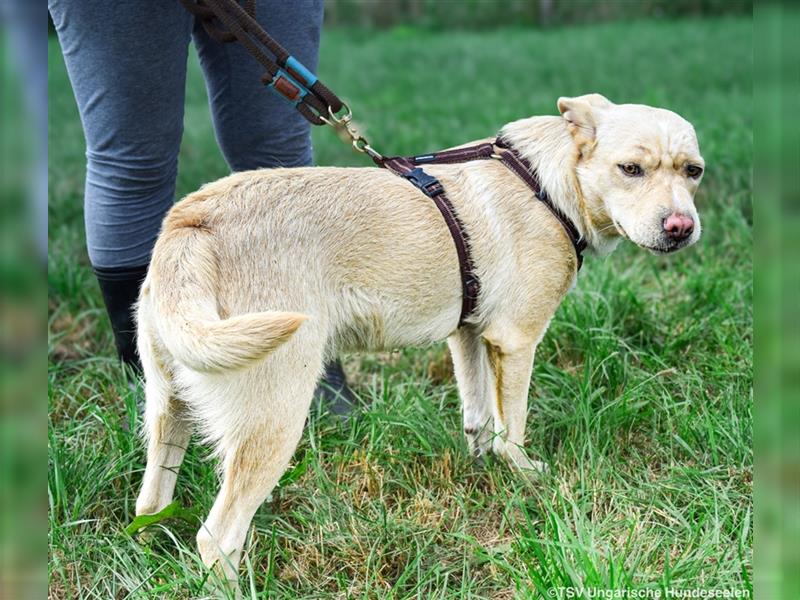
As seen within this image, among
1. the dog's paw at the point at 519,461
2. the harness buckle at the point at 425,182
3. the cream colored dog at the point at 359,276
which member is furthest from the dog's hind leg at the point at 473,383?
the harness buckle at the point at 425,182

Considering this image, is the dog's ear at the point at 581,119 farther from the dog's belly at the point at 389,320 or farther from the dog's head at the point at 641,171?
the dog's belly at the point at 389,320

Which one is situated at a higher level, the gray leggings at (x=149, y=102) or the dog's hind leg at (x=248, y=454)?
the gray leggings at (x=149, y=102)

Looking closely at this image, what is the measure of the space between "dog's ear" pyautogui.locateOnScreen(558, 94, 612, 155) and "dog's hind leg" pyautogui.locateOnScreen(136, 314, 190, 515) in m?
1.43

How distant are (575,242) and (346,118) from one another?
809 millimetres

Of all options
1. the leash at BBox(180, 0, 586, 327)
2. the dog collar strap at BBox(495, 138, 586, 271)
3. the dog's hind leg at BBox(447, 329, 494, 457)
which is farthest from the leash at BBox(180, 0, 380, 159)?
the dog's hind leg at BBox(447, 329, 494, 457)

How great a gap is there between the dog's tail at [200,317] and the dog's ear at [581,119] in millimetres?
1169

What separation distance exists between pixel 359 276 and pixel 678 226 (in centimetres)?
91

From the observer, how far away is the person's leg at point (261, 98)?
8.52ft

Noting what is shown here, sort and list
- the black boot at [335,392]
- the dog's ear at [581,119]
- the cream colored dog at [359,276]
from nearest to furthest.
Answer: the cream colored dog at [359,276]
the dog's ear at [581,119]
the black boot at [335,392]

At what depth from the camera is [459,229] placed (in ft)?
7.74

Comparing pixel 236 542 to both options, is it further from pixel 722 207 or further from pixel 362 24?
pixel 362 24

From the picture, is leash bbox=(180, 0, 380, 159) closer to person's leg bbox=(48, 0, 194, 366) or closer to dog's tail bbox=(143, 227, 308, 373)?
person's leg bbox=(48, 0, 194, 366)

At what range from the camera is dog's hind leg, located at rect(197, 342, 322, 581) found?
1972 mm
